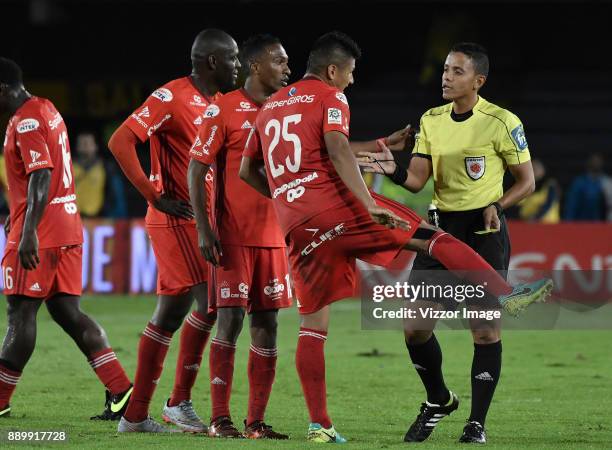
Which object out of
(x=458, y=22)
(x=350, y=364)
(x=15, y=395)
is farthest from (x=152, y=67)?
(x=15, y=395)

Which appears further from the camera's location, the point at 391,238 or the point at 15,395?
the point at 15,395

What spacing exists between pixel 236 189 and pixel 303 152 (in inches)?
25.8

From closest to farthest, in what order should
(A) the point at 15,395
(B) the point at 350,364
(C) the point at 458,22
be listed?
(A) the point at 15,395
(B) the point at 350,364
(C) the point at 458,22

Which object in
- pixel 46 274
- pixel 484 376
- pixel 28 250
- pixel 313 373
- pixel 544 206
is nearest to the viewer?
pixel 313 373

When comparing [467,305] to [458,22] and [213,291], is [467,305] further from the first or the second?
[458,22]

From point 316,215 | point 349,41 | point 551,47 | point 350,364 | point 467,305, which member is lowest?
point 350,364

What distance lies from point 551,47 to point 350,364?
45.3 ft

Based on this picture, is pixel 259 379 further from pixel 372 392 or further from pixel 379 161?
pixel 372 392

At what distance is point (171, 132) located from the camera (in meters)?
6.94

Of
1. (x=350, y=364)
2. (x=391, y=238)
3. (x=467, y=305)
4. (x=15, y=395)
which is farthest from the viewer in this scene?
(x=350, y=364)

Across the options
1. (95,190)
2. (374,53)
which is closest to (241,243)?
(95,190)

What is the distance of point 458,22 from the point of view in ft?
71.3

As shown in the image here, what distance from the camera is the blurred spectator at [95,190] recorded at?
1650cm

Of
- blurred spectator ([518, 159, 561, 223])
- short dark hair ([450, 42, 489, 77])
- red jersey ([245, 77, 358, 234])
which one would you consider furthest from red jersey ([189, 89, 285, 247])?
blurred spectator ([518, 159, 561, 223])
